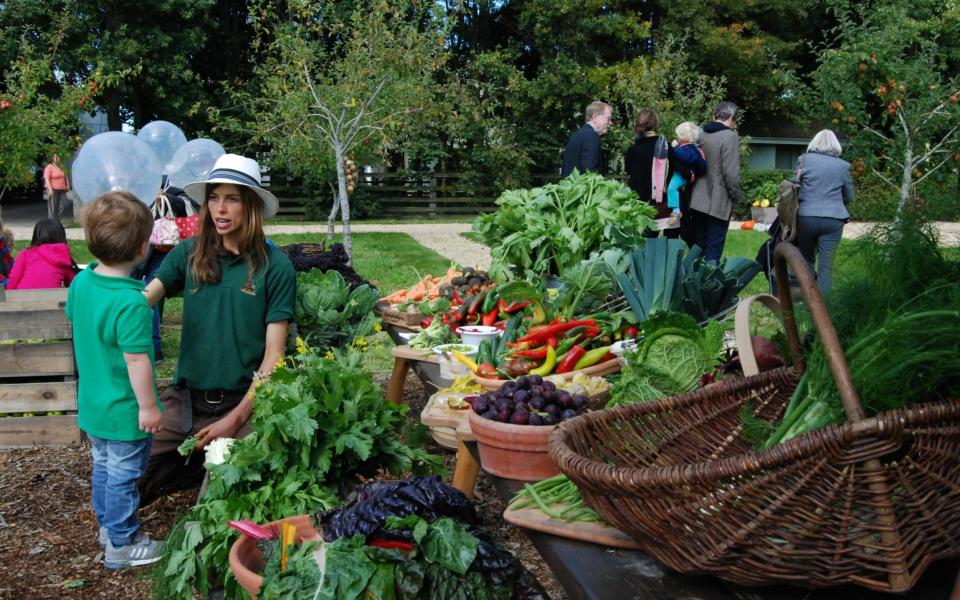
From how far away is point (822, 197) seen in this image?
7797 mm

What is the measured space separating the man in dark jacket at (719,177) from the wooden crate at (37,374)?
6.18 m

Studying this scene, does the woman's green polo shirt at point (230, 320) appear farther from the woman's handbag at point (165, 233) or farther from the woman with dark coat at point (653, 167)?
the woman with dark coat at point (653, 167)

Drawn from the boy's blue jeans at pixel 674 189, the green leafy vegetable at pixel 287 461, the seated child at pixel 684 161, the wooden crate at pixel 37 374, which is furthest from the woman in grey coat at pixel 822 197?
the wooden crate at pixel 37 374

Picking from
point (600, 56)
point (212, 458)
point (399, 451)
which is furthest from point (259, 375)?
point (600, 56)

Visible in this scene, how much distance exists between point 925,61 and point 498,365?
12438mm

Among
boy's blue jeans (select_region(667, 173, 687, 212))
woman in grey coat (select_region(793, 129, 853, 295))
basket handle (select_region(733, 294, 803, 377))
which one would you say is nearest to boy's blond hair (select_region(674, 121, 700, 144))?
boy's blue jeans (select_region(667, 173, 687, 212))

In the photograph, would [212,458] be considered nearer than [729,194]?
Yes

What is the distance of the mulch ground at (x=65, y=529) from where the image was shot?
3.77m

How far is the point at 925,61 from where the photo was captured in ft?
43.4

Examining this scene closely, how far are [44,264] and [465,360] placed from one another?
15.3ft

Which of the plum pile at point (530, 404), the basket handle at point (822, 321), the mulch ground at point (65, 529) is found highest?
the basket handle at point (822, 321)

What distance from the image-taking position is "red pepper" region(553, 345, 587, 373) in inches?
141

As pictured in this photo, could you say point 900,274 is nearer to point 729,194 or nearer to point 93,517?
point 93,517

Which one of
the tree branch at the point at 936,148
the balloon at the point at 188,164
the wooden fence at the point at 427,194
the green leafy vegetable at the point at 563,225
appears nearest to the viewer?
the green leafy vegetable at the point at 563,225
